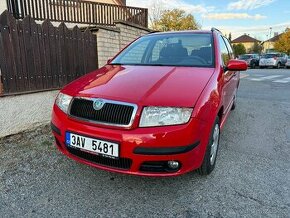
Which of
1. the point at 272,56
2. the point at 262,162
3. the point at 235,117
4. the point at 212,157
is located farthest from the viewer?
the point at 272,56

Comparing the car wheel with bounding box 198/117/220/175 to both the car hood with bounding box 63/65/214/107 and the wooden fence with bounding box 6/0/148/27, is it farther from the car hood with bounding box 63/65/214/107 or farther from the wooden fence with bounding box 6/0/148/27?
the wooden fence with bounding box 6/0/148/27

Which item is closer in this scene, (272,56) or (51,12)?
(51,12)

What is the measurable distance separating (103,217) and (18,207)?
0.77 metres

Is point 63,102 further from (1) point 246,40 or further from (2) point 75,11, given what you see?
(1) point 246,40

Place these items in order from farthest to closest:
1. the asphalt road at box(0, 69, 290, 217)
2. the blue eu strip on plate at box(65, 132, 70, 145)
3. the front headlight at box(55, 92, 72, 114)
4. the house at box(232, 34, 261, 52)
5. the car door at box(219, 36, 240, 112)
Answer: the house at box(232, 34, 261, 52), the car door at box(219, 36, 240, 112), the front headlight at box(55, 92, 72, 114), the blue eu strip on plate at box(65, 132, 70, 145), the asphalt road at box(0, 69, 290, 217)

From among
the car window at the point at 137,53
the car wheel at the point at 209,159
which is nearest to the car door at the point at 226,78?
the car wheel at the point at 209,159

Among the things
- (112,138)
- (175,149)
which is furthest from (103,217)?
(175,149)

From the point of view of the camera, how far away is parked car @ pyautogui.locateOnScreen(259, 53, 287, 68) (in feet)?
77.3

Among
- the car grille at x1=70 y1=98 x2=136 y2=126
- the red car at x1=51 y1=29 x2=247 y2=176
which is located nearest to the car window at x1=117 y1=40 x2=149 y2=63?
the red car at x1=51 y1=29 x2=247 y2=176

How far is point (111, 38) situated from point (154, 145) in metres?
4.37

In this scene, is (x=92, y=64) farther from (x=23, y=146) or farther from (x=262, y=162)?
(x=262, y=162)

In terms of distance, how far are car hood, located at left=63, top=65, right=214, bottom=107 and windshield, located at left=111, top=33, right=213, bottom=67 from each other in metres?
0.25

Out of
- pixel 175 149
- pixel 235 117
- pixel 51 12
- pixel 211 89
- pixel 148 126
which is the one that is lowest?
pixel 235 117

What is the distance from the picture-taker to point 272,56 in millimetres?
23781
